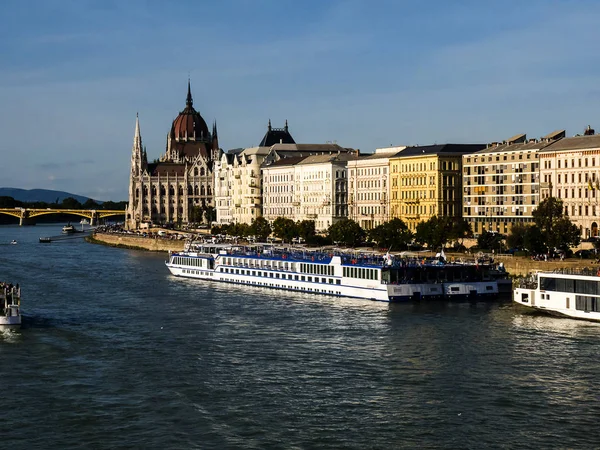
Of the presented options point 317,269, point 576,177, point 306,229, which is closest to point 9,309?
point 317,269

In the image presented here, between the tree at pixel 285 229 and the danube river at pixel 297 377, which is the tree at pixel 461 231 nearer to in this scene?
the tree at pixel 285 229

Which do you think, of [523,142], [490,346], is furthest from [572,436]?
[523,142]

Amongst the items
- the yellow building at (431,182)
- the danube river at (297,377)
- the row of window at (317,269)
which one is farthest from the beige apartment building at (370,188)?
the danube river at (297,377)

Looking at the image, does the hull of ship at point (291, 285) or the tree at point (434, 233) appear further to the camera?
the tree at point (434, 233)

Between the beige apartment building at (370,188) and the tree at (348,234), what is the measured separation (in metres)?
9.22

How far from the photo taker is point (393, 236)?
315ft

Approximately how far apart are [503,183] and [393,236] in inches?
505

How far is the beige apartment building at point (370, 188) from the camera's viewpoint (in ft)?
387

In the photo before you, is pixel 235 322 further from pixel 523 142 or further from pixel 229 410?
pixel 523 142

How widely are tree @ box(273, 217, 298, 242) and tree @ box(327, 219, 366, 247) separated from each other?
10.6 meters

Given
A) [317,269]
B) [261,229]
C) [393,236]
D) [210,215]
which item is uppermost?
[210,215]

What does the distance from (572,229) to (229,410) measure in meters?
50.6

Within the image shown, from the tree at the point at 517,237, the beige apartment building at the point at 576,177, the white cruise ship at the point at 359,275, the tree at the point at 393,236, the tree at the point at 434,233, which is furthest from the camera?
the tree at the point at 393,236

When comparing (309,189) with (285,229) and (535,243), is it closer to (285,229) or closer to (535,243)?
(285,229)
